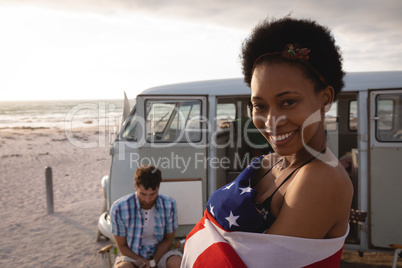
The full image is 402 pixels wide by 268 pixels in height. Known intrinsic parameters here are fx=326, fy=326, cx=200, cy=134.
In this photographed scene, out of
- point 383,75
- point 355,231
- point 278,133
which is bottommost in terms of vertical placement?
point 355,231

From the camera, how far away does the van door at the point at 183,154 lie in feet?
15.3

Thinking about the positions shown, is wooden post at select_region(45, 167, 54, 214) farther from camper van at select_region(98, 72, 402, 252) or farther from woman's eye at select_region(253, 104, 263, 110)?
woman's eye at select_region(253, 104, 263, 110)

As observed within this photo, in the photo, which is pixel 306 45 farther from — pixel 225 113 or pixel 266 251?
pixel 225 113

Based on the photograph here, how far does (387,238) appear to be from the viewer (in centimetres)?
415

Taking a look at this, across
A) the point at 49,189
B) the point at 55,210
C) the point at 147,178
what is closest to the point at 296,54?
the point at 147,178

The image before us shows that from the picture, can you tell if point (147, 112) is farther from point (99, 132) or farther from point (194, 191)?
point (99, 132)

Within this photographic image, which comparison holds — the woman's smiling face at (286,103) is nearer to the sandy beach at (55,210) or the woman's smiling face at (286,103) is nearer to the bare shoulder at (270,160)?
the bare shoulder at (270,160)

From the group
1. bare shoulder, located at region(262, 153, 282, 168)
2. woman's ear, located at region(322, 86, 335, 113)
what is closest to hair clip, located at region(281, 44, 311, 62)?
woman's ear, located at region(322, 86, 335, 113)

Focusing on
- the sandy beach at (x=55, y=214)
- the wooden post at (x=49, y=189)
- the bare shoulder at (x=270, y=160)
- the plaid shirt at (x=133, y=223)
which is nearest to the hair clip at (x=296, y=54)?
the bare shoulder at (x=270, y=160)

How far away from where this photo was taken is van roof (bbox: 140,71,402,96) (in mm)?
4234

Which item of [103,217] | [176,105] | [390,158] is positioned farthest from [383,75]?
[103,217]

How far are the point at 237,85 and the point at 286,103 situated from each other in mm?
3904

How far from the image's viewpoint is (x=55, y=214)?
25.2 feet

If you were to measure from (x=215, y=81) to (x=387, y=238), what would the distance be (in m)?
3.14
